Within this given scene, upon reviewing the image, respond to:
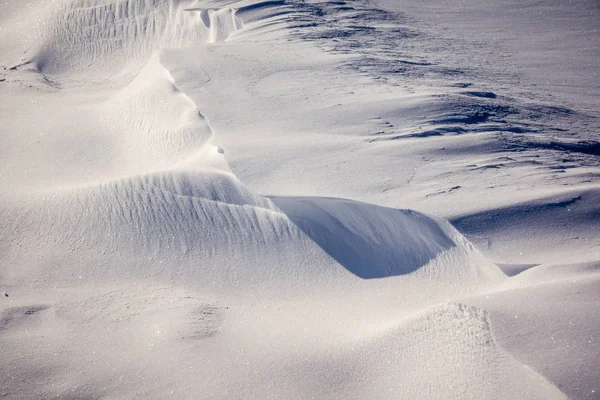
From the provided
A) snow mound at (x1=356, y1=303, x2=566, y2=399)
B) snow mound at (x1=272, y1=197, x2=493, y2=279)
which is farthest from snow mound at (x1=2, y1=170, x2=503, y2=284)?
snow mound at (x1=356, y1=303, x2=566, y2=399)

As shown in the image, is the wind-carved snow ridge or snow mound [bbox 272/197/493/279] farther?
the wind-carved snow ridge

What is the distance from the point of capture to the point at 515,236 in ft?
7.55

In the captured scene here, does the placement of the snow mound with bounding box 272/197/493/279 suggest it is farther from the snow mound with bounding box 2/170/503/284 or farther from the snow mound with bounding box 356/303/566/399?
the snow mound with bounding box 356/303/566/399

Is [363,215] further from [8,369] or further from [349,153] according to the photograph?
→ [8,369]

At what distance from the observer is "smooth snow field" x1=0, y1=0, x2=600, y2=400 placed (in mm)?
1816

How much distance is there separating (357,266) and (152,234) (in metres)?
1.03

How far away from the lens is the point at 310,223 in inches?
99.4

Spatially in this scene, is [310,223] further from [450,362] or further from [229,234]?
[450,362]

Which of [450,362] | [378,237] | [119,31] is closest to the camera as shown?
[450,362]

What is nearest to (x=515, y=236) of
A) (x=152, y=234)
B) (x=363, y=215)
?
(x=363, y=215)

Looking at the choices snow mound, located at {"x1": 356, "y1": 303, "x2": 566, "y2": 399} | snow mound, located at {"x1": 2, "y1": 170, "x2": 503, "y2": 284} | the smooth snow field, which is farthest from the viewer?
snow mound, located at {"x1": 2, "y1": 170, "x2": 503, "y2": 284}

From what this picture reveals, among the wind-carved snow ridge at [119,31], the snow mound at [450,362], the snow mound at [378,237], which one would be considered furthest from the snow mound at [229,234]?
the wind-carved snow ridge at [119,31]

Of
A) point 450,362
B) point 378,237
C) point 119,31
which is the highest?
point 119,31

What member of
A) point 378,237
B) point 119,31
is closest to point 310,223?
point 378,237
